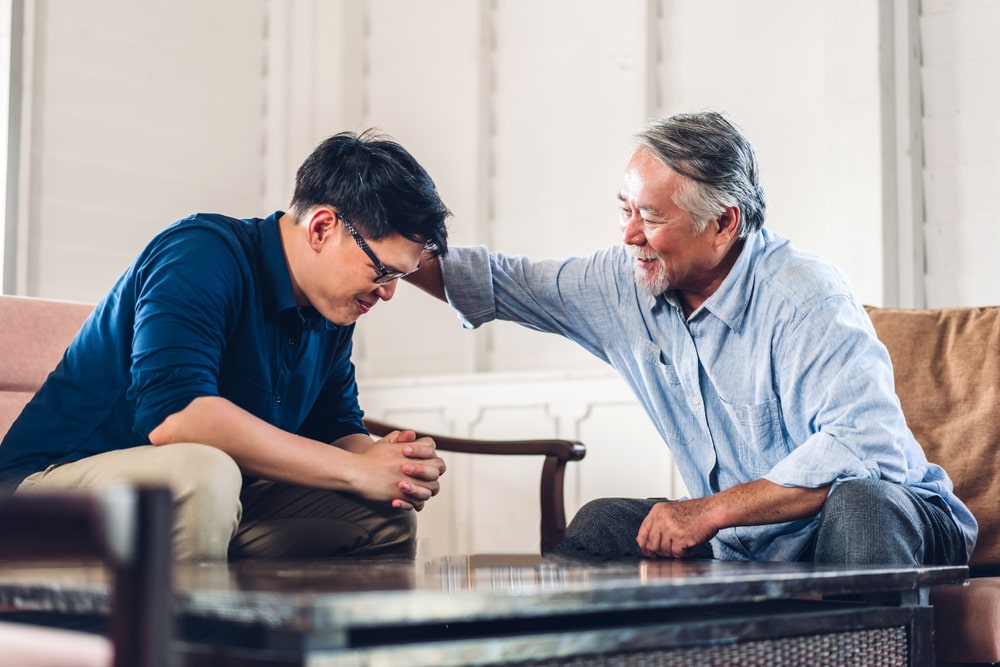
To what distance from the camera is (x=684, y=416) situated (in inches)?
80.6

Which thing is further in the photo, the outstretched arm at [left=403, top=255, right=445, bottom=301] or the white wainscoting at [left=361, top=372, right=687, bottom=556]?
the white wainscoting at [left=361, top=372, right=687, bottom=556]

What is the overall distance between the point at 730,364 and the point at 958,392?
50 cm

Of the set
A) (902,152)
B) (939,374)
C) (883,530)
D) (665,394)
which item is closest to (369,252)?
(665,394)

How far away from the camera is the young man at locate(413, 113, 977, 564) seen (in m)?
1.72

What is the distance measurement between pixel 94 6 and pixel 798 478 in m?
2.73

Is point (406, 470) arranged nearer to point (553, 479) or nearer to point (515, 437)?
point (553, 479)

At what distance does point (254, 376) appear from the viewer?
179 cm

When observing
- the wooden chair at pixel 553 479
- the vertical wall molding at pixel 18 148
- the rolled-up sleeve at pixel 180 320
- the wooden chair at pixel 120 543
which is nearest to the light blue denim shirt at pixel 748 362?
the wooden chair at pixel 553 479

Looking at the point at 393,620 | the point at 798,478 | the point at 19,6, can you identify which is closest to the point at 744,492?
the point at 798,478

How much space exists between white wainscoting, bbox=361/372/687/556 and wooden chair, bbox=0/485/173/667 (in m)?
2.58

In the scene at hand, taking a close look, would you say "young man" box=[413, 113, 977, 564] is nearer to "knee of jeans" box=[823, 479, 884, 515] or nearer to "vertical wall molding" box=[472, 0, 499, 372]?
"knee of jeans" box=[823, 479, 884, 515]

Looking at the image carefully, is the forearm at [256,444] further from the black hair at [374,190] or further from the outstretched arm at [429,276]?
the outstretched arm at [429,276]

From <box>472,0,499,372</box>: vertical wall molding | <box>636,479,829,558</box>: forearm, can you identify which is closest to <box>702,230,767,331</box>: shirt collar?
<box>636,479,829,558</box>: forearm

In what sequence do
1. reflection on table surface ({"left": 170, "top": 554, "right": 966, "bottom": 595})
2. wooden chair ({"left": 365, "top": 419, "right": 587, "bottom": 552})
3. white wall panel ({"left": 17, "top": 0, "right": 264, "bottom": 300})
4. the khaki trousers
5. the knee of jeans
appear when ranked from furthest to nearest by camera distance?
white wall panel ({"left": 17, "top": 0, "right": 264, "bottom": 300}) → wooden chair ({"left": 365, "top": 419, "right": 587, "bottom": 552}) → the knee of jeans → the khaki trousers → reflection on table surface ({"left": 170, "top": 554, "right": 966, "bottom": 595})
